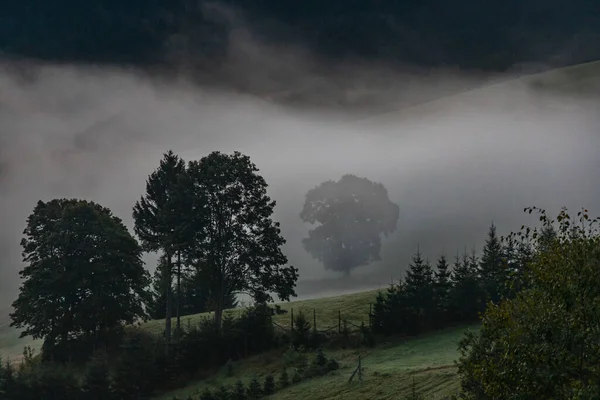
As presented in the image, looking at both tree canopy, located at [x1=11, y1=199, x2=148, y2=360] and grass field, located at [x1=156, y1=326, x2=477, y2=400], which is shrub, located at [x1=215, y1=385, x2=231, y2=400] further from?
tree canopy, located at [x1=11, y1=199, x2=148, y2=360]

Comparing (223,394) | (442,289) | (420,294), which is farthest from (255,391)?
(442,289)

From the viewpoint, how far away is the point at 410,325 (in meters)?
62.2

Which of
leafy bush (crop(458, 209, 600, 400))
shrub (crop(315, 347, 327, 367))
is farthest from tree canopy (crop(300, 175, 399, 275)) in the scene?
leafy bush (crop(458, 209, 600, 400))

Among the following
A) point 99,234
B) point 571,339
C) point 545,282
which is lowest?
point 571,339

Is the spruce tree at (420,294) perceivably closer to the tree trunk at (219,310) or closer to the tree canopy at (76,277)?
the tree trunk at (219,310)

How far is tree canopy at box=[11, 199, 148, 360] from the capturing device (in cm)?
6675

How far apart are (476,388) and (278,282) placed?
1646 inches

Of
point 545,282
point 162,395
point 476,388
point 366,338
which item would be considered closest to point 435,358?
point 366,338

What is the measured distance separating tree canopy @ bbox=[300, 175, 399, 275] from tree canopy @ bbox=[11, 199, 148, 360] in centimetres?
6376

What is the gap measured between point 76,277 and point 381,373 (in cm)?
A: 3639

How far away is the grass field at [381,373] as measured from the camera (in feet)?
128

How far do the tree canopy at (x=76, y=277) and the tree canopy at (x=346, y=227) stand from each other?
209ft

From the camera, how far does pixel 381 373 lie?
44250 mm

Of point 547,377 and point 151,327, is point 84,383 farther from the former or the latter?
point 547,377
